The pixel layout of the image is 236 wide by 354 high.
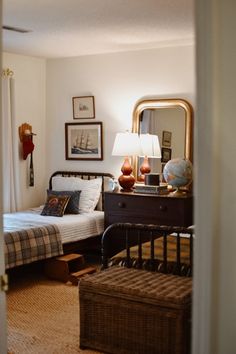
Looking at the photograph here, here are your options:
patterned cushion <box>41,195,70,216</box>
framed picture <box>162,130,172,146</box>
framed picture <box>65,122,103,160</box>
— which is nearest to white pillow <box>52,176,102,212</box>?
patterned cushion <box>41,195,70,216</box>

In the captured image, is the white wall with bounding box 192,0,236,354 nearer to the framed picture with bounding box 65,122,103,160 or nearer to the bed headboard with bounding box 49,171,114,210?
the bed headboard with bounding box 49,171,114,210

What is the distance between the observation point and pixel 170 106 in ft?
18.6

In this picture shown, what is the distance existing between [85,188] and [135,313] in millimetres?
2946

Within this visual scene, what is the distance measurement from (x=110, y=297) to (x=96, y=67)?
361cm

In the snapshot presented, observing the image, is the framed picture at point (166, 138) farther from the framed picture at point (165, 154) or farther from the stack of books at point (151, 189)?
the stack of books at point (151, 189)

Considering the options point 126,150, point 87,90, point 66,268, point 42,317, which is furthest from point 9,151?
point 42,317

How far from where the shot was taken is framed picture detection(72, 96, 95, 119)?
6289 millimetres

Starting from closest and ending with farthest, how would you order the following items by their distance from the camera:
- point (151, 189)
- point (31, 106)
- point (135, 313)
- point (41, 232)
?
point (135, 313), point (41, 232), point (151, 189), point (31, 106)

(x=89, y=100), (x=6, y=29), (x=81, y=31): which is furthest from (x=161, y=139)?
(x=6, y=29)

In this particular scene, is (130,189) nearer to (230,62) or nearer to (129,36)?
(129,36)

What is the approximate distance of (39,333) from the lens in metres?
3.87

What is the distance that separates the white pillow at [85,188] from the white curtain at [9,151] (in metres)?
0.52

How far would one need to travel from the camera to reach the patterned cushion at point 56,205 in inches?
224

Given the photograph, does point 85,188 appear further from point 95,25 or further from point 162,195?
point 95,25
